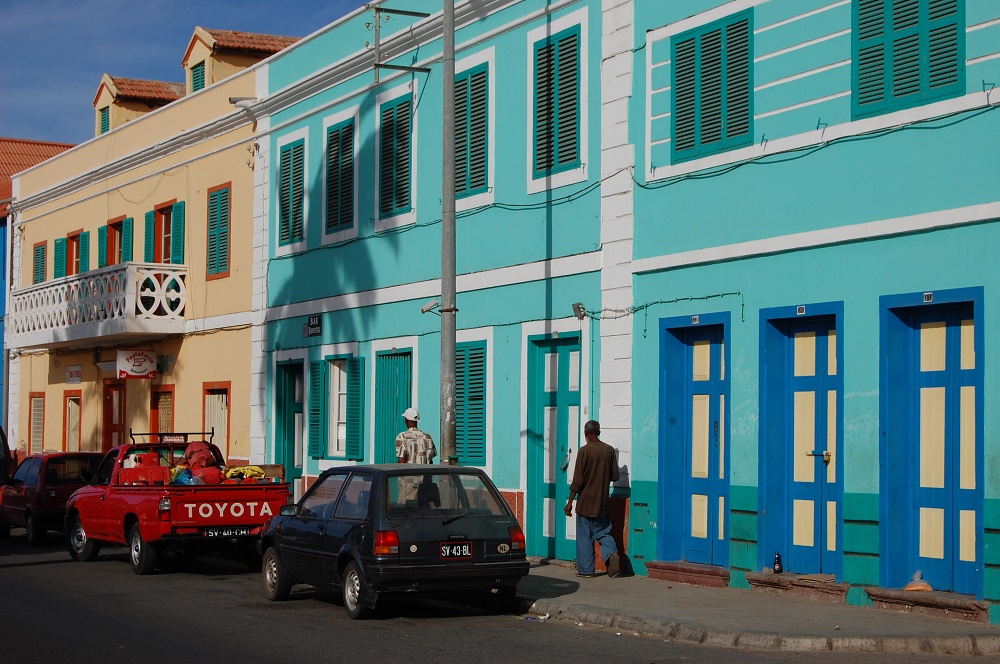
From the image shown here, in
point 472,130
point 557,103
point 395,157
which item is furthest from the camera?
point 395,157

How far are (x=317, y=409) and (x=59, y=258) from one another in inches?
569

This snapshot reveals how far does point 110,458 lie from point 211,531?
314 cm

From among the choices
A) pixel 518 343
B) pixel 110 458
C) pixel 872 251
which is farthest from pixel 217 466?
pixel 872 251

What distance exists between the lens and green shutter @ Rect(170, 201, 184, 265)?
29391mm

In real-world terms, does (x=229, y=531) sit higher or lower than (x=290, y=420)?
lower

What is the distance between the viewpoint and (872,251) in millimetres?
13773

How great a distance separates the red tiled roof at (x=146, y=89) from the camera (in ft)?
119

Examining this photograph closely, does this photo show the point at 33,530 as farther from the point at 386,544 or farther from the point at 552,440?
the point at 386,544

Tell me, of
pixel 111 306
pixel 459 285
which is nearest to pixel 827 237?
pixel 459 285

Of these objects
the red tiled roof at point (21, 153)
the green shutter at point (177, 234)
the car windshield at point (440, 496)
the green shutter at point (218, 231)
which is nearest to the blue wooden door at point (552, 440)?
the car windshield at point (440, 496)

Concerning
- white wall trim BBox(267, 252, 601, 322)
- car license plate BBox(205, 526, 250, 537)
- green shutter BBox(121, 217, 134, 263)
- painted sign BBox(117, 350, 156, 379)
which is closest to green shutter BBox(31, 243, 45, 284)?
green shutter BBox(121, 217, 134, 263)

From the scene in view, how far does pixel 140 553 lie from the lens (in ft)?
58.0

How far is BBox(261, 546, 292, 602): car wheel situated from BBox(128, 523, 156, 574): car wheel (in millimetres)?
3017

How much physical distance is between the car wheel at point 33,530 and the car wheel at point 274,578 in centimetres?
908
